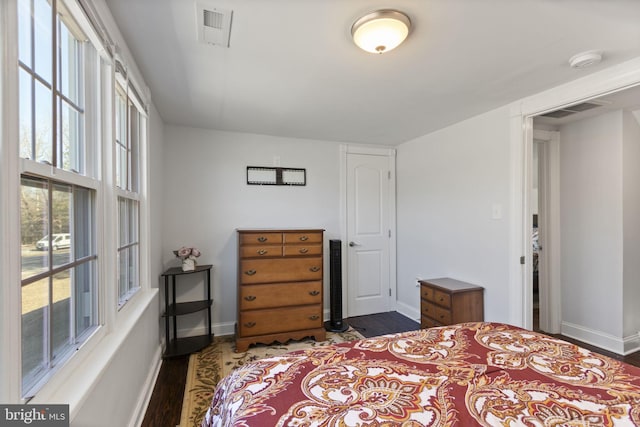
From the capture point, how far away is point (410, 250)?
3.82 meters

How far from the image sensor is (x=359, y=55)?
5.73 ft

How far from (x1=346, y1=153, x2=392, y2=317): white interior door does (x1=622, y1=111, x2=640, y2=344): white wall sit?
2.32 metres

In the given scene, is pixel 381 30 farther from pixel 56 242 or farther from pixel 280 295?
pixel 280 295

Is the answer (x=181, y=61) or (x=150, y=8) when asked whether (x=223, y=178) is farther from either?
(x=150, y=8)

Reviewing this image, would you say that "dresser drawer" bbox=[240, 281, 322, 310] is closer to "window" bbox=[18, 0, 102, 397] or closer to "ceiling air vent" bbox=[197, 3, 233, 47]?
"window" bbox=[18, 0, 102, 397]

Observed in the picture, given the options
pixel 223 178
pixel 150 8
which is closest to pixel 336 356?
pixel 150 8

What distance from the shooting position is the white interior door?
3.85 m

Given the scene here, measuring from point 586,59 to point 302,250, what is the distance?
2583 mm

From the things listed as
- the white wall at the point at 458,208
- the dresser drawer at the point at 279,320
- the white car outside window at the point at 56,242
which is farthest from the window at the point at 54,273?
the white wall at the point at 458,208

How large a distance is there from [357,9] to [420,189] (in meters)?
2.64

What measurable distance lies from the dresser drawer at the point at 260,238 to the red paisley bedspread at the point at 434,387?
1647 mm

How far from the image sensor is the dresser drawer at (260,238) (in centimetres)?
288

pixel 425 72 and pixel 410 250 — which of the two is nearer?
pixel 425 72

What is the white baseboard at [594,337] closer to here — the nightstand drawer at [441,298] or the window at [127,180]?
the nightstand drawer at [441,298]
